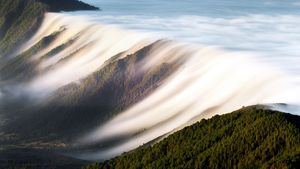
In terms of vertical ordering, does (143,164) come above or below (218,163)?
below

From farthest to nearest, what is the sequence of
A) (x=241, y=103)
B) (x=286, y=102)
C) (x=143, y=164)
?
(x=241, y=103) → (x=286, y=102) → (x=143, y=164)

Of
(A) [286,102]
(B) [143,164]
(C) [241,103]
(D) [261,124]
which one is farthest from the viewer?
(C) [241,103]

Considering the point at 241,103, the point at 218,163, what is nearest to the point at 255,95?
the point at 241,103

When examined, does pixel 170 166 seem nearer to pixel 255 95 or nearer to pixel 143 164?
pixel 143 164

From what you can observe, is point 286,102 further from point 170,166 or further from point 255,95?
point 170,166

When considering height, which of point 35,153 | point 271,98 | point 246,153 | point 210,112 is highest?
point 246,153

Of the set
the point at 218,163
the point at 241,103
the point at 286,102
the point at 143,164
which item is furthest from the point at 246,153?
the point at 241,103

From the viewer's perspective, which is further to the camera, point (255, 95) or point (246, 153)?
point (255, 95)
